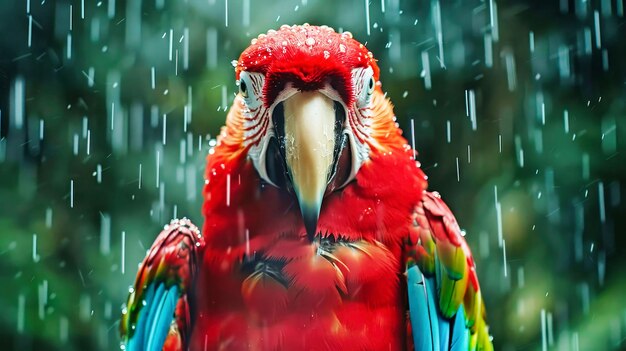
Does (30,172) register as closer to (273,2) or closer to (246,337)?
(273,2)

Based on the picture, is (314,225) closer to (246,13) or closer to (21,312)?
(246,13)

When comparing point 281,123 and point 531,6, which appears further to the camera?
point 531,6

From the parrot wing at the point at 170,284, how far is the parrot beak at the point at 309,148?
33cm

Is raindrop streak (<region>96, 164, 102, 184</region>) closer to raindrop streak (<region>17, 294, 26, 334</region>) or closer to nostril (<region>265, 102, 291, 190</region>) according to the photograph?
raindrop streak (<region>17, 294, 26, 334</region>)

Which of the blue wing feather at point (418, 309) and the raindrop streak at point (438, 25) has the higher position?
the raindrop streak at point (438, 25)

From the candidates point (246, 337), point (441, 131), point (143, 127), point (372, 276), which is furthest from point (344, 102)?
point (143, 127)

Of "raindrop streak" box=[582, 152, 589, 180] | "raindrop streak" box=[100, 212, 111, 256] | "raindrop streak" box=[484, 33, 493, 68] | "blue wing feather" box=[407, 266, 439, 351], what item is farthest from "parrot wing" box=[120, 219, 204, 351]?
"raindrop streak" box=[582, 152, 589, 180]

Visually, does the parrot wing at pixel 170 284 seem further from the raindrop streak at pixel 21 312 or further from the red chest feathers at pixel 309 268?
the raindrop streak at pixel 21 312

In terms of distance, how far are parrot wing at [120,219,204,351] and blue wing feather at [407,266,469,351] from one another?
39 centimetres

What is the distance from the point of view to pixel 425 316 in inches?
45.9

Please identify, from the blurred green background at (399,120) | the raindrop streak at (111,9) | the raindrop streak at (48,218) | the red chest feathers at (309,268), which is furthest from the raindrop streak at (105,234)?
the red chest feathers at (309,268)

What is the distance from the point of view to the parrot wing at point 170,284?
1.24 m

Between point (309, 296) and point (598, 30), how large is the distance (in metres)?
1.33

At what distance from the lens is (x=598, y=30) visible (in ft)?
6.38
